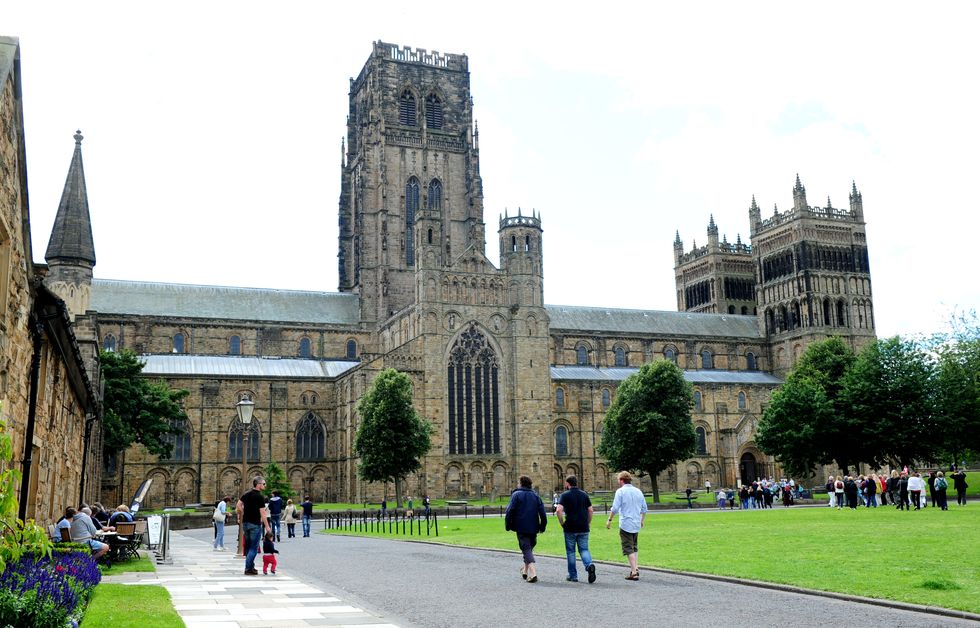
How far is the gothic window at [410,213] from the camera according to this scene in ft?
280

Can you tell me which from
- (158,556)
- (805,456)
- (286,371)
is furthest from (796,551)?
(286,371)

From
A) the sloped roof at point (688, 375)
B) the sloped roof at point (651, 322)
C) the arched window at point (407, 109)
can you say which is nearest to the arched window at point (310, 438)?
the sloped roof at point (688, 375)

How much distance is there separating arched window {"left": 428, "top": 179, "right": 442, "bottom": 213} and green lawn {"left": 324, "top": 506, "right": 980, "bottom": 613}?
2249 inches

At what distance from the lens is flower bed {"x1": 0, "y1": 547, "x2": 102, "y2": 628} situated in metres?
7.17

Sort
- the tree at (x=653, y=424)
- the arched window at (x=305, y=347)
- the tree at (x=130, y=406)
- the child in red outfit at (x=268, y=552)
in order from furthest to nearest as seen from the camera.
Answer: the arched window at (x=305, y=347), the tree at (x=653, y=424), the tree at (x=130, y=406), the child in red outfit at (x=268, y=552)

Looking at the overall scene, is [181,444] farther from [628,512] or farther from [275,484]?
[628,512]

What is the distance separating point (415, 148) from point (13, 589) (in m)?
82.6

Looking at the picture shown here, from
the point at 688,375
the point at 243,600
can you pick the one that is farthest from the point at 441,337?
the point at 243,600

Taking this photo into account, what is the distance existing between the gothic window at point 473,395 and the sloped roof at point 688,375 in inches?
394

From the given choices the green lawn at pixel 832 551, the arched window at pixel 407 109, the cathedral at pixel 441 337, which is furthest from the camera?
the arched window at pixel 407 109

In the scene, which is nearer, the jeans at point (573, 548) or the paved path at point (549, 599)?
the paved path at point (549, 599)

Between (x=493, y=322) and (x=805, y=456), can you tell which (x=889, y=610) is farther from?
(x=493, y=322)

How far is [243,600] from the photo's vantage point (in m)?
13.9

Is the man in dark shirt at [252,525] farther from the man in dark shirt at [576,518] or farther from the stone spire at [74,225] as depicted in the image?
the stone spire at [74,225]
